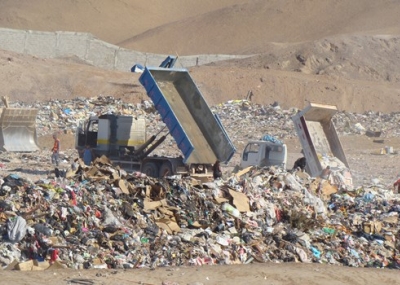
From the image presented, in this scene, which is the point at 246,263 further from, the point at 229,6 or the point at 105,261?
the point at 229,6

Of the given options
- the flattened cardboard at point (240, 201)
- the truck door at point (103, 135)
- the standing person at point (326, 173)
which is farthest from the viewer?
the truck door at point (103, 135)

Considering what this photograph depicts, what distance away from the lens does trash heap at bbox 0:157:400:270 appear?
1247cm

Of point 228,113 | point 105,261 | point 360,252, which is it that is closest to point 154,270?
point 105,261

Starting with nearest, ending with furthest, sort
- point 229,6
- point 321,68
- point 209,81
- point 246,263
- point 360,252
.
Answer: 1. point 246,263
2. point 360,252
3. point 209,81
4. point 321,68
5. point 229,6

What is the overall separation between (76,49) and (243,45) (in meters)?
A: 19.1

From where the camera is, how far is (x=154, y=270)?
40.1 ft

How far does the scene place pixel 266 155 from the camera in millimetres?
22172

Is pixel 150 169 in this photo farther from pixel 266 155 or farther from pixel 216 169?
pixel 266 155

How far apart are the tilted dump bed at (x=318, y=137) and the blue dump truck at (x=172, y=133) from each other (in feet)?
6.02

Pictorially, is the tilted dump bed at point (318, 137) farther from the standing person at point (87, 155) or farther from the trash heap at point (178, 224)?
the standing person at point (87, 155)

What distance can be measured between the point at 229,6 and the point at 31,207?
6591 centimetres

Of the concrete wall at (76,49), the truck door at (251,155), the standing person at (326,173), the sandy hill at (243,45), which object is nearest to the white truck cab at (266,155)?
the truck door at (251,155)

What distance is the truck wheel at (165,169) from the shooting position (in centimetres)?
2014

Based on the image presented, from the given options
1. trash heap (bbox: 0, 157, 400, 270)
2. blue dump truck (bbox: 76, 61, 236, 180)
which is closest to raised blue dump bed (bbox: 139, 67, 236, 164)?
blue dump truck (bbox: 76, 61, 236, 180)
